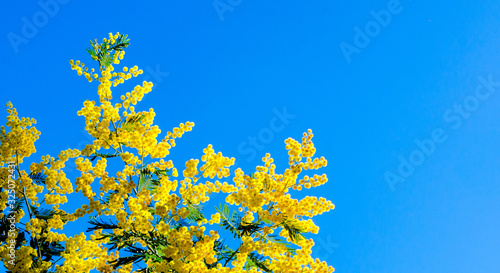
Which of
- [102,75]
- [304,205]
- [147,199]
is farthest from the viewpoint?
[102,75]

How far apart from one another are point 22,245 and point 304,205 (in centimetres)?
416

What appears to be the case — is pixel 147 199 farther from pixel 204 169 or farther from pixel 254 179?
pixel 254 179

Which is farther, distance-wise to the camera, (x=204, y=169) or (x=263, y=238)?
(x=204, y=169)

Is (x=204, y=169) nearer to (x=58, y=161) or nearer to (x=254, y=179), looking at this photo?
(x=254, y=179)

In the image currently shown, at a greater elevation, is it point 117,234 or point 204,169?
point 204,169

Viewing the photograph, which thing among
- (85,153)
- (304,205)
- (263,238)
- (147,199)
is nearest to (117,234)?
(147,199)

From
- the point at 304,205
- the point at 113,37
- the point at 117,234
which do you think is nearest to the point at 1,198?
the point at 117,234

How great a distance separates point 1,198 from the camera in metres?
6.28

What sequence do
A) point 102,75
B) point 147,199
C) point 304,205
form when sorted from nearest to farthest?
point 304,205 → point 147,199 → point 102,75

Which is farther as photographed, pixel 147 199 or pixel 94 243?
pixel 94 243

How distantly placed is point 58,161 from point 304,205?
12.5 feet

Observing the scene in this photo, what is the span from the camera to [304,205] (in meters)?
5.43

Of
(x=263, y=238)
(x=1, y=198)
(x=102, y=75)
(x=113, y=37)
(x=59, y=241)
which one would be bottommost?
(x=263, y=238)

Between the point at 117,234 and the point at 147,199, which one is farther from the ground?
the point at 147,199
